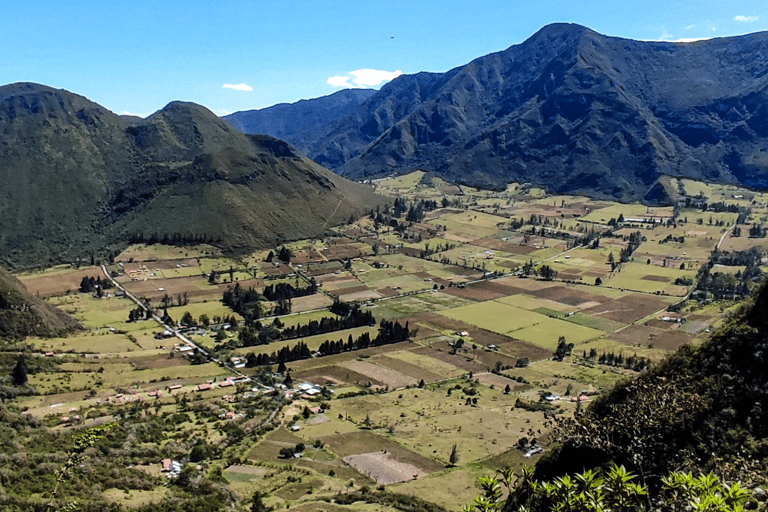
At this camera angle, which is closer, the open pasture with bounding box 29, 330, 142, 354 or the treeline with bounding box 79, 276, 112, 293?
the open pasture with bounding box 29, 330, 142, 354

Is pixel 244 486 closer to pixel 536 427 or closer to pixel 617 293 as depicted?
pixel 536 427

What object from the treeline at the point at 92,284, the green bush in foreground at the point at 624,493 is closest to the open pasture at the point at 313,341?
the treeline at the point at 92,284

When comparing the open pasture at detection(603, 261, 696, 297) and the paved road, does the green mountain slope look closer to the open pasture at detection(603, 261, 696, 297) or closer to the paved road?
the paved road

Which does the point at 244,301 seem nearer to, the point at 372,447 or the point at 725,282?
the point at 372,447

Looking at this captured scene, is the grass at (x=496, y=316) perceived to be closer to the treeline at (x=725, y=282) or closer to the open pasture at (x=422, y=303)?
the open pasture at (x=422, y=303)

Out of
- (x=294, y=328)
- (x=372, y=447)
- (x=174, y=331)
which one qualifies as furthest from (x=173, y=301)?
(x=372, y=447)

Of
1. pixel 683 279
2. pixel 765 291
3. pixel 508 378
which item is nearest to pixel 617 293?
pixel 683 279

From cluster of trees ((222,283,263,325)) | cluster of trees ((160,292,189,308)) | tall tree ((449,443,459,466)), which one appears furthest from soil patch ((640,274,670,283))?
cluster of trees ((160,292,189,308))
